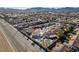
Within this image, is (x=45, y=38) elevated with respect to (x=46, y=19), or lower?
lower

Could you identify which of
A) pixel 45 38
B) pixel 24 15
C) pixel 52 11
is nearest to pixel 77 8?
pixel 52 11

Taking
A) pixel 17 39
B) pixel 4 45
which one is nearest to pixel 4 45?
pixel 4 45

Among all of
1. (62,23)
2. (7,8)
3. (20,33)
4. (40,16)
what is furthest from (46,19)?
(7,8)

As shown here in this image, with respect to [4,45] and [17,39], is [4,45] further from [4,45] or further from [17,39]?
[17,39]
